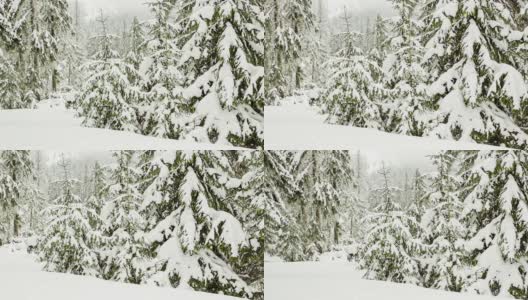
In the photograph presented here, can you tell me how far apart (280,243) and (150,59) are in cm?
147

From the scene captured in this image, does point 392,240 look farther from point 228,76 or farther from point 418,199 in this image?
point 228,76

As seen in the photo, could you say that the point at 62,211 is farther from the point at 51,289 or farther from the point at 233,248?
the point at 233,248

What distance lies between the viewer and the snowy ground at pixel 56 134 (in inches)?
147

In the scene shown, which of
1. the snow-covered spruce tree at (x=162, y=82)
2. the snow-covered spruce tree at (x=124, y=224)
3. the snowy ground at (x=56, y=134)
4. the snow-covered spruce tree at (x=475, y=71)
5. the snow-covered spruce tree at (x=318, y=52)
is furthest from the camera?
the snow-covered spruce tree at (x=124, y=224)

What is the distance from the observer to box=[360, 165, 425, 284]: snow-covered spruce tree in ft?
11.8

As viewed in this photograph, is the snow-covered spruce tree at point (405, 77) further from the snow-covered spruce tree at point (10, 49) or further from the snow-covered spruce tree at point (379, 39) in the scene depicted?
the snow-covered spruce tree at point (10, 49)

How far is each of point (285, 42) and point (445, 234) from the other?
5.11ft

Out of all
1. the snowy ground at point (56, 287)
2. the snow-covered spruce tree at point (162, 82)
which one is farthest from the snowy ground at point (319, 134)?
the snowy ground at point (56, 287)

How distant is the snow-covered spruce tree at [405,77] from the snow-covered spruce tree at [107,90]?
1.62 metres

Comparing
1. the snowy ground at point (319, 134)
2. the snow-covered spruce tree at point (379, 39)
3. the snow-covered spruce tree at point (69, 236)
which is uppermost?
the snow-covered spruce tree at point (379, 39)

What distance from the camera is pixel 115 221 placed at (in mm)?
3930

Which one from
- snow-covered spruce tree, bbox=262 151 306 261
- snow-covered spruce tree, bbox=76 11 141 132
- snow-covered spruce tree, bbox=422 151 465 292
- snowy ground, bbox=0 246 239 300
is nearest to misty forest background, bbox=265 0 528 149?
snow-covered spruce tree, bbox=422 151 465 292

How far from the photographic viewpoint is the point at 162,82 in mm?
3699

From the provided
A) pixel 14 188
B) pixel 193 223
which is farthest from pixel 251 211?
pixel 14 188
